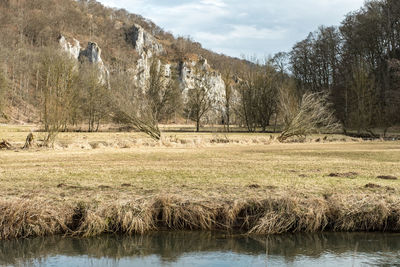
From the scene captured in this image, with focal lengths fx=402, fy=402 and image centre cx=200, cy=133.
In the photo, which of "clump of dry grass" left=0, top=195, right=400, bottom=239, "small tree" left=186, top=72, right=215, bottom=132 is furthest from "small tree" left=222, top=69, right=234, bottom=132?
"clump of dry grass" left=0, top=195, right=400, bottom=239

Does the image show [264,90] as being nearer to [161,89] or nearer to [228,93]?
[228,93]

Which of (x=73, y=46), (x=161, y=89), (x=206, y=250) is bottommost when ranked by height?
(x=206, y=250)

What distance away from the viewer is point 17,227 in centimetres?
859

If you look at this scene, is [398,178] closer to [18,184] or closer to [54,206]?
[54,206]

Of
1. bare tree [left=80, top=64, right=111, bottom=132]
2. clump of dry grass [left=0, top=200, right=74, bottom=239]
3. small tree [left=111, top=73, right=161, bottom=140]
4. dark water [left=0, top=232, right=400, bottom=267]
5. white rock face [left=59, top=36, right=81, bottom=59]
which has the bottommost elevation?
dark water [left=0, top=232, right=400, bottom=267]

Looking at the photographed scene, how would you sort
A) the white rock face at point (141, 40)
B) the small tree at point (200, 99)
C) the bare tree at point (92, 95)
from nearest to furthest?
1. the bare tree at point (92, 95)
2. the small tree at point (200, 99)
3. the white rock face at point (141, 40)

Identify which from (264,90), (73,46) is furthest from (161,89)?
(73,46)

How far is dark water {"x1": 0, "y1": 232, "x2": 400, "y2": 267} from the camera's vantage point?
7.61 meters

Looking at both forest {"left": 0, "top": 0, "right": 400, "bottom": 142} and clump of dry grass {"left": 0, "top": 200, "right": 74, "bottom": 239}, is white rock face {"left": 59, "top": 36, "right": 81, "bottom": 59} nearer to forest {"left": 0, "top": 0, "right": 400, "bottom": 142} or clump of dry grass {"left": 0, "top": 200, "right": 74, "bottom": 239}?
forest {"left": 0, "top": 0, "right": 400, "bottom": 142}

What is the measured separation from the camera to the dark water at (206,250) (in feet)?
25.0

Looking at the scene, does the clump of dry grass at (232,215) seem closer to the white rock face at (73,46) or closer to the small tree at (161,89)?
the small tree at (161,89)

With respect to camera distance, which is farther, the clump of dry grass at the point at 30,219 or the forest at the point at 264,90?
the forest at the point at 264,90

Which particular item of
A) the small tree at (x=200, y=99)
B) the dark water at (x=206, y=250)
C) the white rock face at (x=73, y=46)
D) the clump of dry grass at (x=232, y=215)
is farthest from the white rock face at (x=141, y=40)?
the dark water at (x=206, y=250)

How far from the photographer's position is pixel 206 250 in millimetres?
8203
